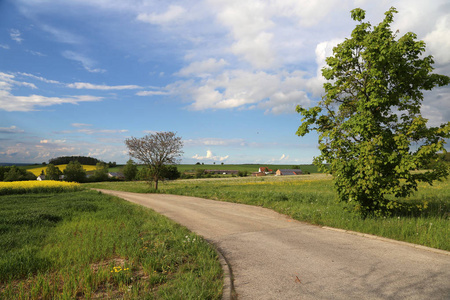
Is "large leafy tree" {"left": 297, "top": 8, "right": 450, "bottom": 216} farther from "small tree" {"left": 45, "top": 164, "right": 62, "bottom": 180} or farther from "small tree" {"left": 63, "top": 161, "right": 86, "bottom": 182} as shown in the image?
"small tree" {"left": 45, "top": 164, "right": 62, "bottom": 180}

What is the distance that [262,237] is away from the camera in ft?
27.8

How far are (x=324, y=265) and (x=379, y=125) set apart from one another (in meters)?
6.68

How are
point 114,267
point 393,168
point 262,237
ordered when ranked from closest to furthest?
point 114,267
point 262,237
point 393,168

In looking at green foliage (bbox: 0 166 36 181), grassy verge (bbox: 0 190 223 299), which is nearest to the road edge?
grassy verge (bbox: 0 190 223 299)

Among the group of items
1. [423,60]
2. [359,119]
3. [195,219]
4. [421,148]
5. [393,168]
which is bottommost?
[195,219]

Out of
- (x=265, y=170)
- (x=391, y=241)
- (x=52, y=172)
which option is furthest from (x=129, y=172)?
(x=391, y=241)

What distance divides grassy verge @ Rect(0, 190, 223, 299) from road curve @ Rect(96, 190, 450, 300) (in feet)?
2.85

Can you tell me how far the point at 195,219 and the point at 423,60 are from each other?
11.3 m

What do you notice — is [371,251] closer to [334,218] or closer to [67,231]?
[334,218]

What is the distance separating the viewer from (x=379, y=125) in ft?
33.1

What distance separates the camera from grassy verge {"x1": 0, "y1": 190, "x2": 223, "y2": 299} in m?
4.71

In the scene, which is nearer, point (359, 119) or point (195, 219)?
point (359, 119)

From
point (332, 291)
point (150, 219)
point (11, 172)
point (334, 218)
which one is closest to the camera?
point (332, 291)

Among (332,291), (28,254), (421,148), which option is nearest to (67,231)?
(28,254)
